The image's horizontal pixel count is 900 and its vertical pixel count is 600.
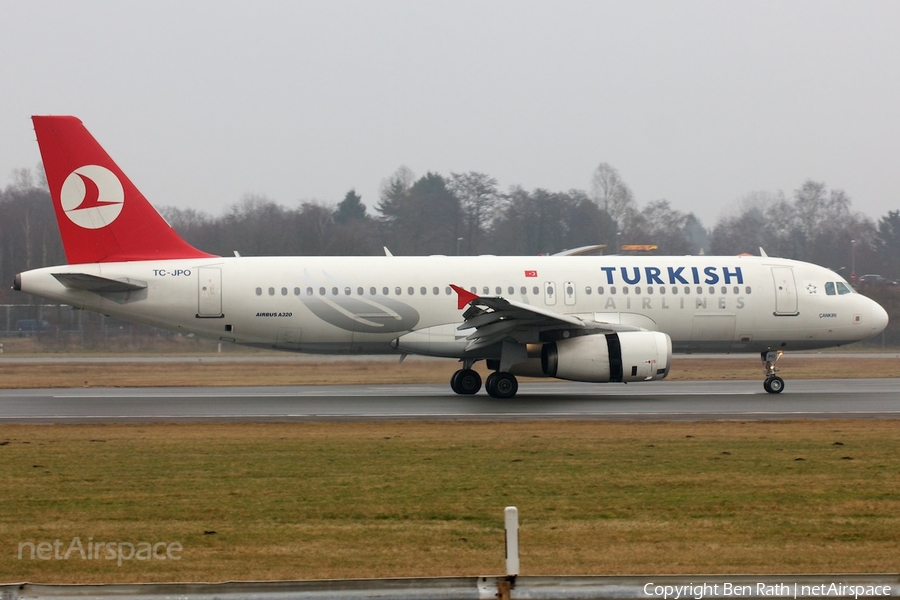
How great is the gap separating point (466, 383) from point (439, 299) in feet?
6.87

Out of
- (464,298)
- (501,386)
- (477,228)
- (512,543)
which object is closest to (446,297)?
(464,298)

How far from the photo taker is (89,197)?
2228 centimetres

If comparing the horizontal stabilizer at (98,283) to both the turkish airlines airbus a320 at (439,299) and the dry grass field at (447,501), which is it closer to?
the turkish airlines airbus a320 at (439,299)

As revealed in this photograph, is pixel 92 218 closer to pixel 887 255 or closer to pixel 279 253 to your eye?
pixel 279 253

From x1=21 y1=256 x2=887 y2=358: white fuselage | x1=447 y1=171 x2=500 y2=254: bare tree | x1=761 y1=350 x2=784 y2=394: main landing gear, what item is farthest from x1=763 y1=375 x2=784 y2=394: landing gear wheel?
x1=447 y1=171 x2=500 y2=254: bare tree

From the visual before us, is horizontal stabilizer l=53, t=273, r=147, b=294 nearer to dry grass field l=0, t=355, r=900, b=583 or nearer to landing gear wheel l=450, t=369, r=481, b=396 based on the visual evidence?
dry grass field l=0, t=355, r=900, b=583

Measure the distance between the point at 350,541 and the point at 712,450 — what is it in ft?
22.4

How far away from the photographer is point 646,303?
23.5 meters

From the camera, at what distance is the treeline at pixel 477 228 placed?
193 feet

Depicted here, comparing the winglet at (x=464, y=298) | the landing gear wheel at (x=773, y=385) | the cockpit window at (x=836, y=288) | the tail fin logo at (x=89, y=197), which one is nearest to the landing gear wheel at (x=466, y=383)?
the winglet at (x=464, y=298)

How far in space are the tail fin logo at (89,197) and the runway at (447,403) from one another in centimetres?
411

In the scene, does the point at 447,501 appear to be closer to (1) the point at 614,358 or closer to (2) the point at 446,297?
(1) the point at 614,358

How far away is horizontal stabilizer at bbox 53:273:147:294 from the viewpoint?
70.2 ft

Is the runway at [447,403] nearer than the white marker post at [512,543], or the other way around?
the white marker post at [512,543]
